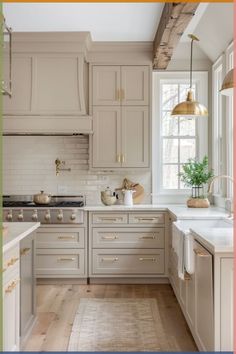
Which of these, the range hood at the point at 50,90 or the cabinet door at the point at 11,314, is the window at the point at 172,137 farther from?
the cabinet door at the point at 11,314

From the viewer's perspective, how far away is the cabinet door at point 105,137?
18.5 feet

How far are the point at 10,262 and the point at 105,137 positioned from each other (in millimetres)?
3100

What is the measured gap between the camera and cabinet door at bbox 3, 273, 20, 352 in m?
2.69

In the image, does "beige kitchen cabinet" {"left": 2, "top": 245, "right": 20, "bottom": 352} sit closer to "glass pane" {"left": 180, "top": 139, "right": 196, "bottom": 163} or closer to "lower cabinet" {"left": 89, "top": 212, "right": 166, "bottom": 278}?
"lower cabinet" {"left": 89, "top": 212, "right": 166, "bottom": 278}

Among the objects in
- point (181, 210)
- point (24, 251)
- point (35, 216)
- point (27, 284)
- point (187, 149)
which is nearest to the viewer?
point (24, 251)

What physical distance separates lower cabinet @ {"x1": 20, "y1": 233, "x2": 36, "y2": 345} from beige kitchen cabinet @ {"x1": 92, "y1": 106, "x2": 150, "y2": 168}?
2.19m

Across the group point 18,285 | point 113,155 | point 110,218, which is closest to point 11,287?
point 18,285

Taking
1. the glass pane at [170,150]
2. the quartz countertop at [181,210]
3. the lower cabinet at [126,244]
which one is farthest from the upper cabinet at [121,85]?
the lower cabinet at [126,244]

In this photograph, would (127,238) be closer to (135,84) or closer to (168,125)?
(168,125)

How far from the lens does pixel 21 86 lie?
5516 mm

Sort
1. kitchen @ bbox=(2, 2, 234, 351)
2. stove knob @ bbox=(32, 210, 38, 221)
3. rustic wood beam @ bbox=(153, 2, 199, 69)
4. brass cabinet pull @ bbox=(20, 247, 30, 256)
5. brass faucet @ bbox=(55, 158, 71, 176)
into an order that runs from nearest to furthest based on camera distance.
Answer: brass cabinet pull @ bbox=(20, 247, 30, 256)
rustic wood beam @ bbox=(153, 2, 199, 69)
kitchen @ bbox=(2, 2, 234, 351)
stove knob @ bbox=(32, 210, 38, 221)
brass faucet @ bbox=(55, 158, 71, 176)

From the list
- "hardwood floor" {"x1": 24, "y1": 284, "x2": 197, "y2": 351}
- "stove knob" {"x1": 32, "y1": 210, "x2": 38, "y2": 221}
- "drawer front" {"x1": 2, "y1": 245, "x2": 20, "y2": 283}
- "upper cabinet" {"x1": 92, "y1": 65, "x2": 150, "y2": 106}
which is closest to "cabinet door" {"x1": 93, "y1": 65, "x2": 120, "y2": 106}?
"upper cabinet" {"x1": 92, "y1": 65, "x2": 150, "y2": 106}

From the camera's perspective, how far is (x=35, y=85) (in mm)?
5512

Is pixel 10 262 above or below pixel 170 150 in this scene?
below
